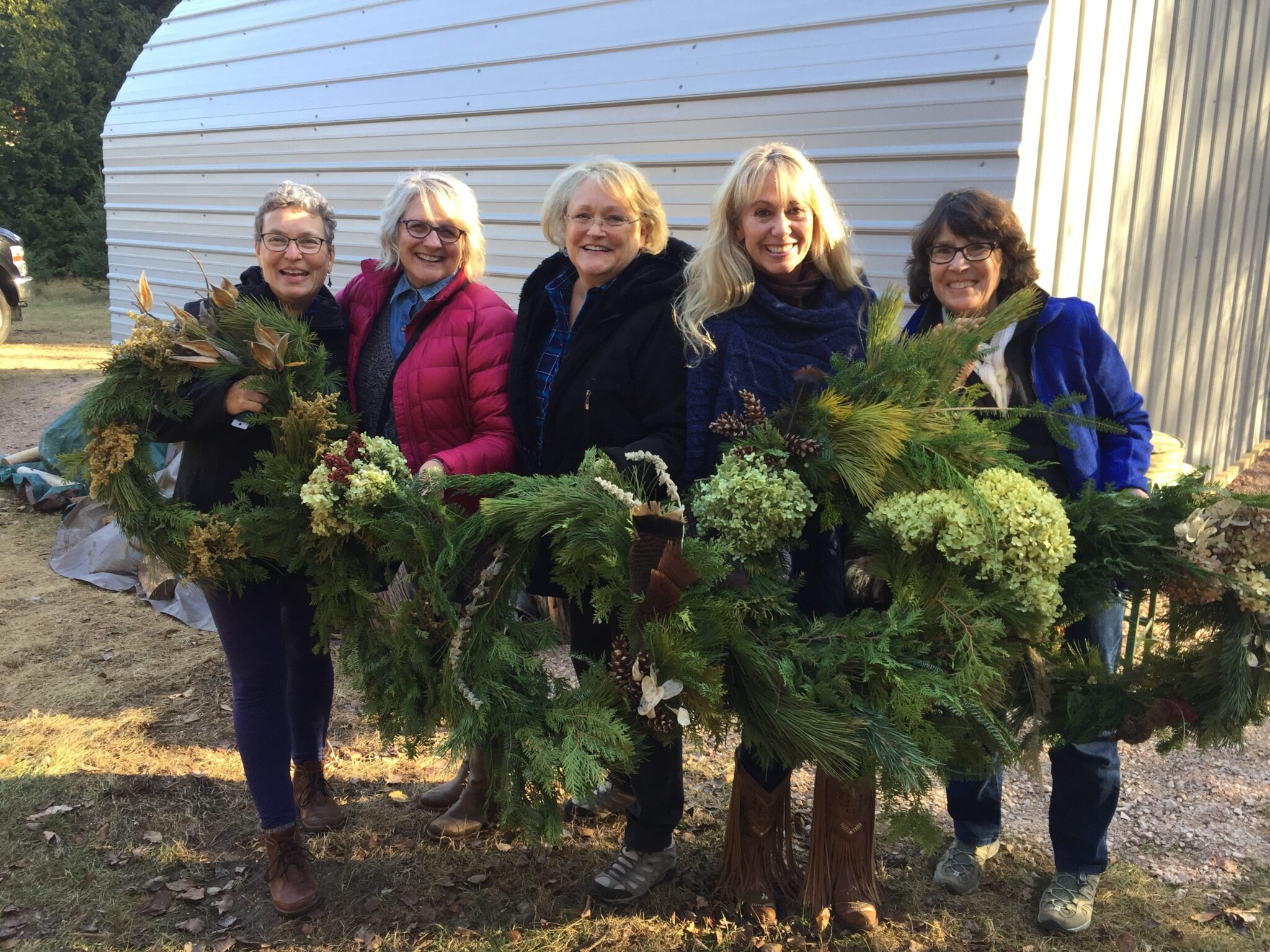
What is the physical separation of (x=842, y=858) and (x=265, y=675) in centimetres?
180

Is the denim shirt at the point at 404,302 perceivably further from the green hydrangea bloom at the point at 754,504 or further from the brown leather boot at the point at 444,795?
the brown leather boot at the point at 444,795

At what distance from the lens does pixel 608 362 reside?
266 centimetres

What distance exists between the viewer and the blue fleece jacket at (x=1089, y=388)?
2611 millimetres

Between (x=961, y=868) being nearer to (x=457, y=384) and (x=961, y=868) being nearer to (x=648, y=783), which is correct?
(x=648, y=783)

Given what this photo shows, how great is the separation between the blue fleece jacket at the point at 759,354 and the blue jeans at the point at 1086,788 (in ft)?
3.46

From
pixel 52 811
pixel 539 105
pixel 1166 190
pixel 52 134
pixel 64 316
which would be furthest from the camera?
pixel 52 134

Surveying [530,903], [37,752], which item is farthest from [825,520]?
[37,752]

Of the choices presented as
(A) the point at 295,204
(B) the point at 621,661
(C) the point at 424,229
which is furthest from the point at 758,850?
(A) the point at 295,204

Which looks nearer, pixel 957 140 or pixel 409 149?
pixel 957 140

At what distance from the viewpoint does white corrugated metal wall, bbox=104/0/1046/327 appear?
12.5ft

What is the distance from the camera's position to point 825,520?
2.22 meters

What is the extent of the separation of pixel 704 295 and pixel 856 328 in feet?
1.33

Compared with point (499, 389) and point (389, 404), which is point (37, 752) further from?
point (499, 389)

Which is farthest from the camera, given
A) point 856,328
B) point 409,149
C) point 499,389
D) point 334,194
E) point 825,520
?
point 334,194
